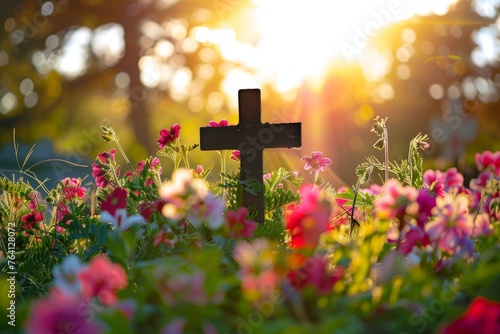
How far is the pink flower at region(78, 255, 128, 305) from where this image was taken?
1.16 meters

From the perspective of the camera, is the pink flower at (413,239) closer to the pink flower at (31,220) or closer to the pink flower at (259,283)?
the pink flower at (259,283)

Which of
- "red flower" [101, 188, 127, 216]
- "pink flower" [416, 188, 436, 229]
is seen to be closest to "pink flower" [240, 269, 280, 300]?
"pink flower" [416, 188, 436, 229]

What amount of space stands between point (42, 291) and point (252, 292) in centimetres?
171

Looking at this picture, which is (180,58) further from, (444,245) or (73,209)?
(444,245)

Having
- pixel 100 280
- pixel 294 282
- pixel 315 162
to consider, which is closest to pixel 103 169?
pixel 315 162

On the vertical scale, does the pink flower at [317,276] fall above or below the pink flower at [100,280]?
below

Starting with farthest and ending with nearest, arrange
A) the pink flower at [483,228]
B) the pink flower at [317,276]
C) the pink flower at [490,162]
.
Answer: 1. the pink flower at [490,162]
2. the pink flower at [483,228]
3. the pink flower at [317,276]

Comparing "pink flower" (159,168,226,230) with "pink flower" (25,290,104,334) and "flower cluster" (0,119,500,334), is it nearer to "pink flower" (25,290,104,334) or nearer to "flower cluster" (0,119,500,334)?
"flower cluster" (0,119,500,334)

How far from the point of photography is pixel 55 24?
13.7 metres

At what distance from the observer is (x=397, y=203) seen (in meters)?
1.55

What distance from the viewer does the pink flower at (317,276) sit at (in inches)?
51.2

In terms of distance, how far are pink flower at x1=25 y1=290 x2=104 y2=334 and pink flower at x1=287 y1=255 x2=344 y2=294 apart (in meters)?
0.45

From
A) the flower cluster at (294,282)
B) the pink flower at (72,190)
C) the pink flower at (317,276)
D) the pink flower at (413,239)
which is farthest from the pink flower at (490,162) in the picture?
the pink flower at (72,190)

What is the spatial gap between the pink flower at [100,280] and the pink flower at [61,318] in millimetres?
63
